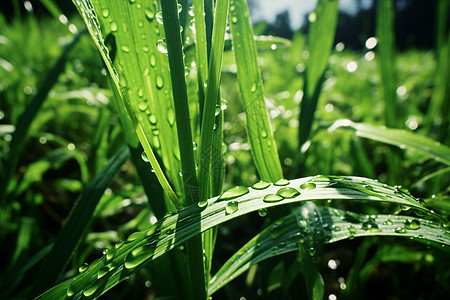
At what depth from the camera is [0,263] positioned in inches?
34.8

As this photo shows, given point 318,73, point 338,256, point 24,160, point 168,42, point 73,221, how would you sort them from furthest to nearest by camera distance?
1. point 24,160
2. point 338,256
3. point 318,73
4. point 73,221
5. point 168,42

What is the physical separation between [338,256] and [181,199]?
65 centimetres

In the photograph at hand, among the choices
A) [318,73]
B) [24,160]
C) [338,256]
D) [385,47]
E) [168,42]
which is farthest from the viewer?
[24,160]

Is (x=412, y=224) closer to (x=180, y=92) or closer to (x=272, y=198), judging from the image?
(x=272, y=198)

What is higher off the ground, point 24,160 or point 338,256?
point 24,160

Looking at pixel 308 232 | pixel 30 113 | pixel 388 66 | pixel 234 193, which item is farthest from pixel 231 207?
pixel 388 66

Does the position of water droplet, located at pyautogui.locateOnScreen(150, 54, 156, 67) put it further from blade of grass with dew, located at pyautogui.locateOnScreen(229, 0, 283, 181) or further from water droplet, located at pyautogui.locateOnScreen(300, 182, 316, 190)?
water droplet, located at pyautogui.locateOnScreen(300, 182, 316, 190)

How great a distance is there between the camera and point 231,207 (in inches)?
13.1

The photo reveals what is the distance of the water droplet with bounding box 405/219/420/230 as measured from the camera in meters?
0.38

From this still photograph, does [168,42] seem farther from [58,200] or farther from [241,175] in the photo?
[58,200]

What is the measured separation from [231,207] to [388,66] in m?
0.67

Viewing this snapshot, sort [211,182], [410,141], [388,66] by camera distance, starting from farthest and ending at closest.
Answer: [388,66] < [410,141] < [211,182]

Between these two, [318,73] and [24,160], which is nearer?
[318,73]

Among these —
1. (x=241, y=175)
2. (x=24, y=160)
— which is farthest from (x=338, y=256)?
(x=24, y=160)
